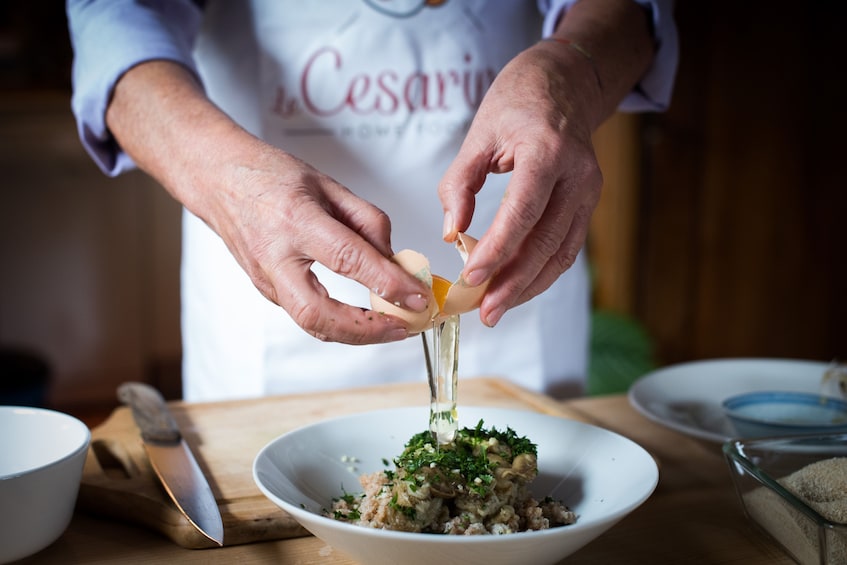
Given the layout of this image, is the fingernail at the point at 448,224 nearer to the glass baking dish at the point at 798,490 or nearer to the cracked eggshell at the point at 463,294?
the cracked eggshell at the point at 463,294

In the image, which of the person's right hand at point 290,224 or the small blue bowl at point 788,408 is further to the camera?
the small blue bowl at point 788,408

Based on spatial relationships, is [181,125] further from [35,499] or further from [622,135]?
[622,135]

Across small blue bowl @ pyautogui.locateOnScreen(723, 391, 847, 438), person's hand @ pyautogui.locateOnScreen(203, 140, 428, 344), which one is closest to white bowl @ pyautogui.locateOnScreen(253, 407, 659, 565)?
person's hand @ pyautogui.locateOnScreen(203, 140, 428, 344)

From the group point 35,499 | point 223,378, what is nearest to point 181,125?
point 35,499

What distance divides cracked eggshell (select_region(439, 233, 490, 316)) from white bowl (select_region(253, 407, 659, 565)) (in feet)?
0.63

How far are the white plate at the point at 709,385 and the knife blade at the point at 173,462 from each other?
57 cm

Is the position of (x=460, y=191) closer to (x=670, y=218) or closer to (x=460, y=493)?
(x=460, y=493)

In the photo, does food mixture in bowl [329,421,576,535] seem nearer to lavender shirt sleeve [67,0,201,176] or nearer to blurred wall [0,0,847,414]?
lavender shirt sleeve [67,0,201,176]

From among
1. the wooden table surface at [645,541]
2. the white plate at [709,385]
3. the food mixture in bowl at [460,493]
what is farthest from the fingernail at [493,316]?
the white plate at [709,385]

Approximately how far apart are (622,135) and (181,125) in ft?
7.41

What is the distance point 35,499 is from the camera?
28.5 inches

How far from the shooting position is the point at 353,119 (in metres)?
1.30

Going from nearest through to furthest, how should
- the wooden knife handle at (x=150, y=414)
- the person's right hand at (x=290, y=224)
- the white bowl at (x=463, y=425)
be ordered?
1. the white bowl at (x=463, y=425)
2. the person's right hand at (x=290, y=224)
3. the wooden knife handle at (x=150, y=414)

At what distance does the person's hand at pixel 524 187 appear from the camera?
0.78 metres
